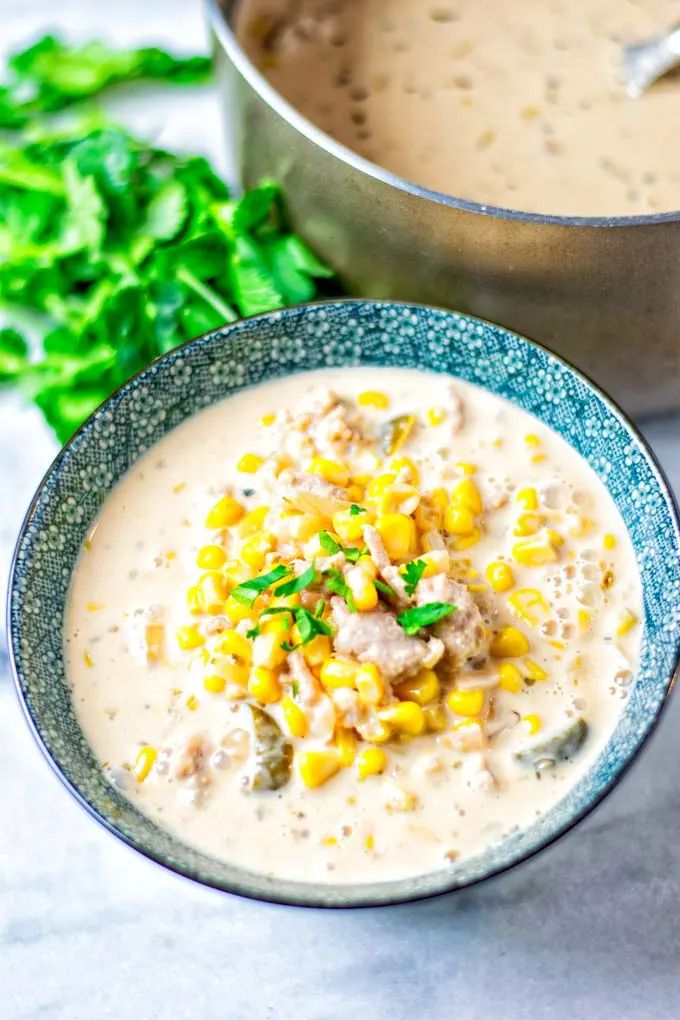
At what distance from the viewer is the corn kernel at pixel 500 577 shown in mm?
2582

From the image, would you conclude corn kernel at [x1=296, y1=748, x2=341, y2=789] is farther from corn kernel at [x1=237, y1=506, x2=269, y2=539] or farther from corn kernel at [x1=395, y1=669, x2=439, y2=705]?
corn kernel at [x1=237, y1=506, x2=269, y2=539]

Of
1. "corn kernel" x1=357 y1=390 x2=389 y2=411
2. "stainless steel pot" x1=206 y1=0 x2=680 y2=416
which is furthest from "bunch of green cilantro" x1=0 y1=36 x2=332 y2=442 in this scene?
"corn kernel" x1=357 y1=390 x2=389 y2=411

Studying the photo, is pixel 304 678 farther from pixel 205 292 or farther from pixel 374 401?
pixel 205 292

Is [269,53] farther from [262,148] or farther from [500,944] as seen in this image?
[500,944]

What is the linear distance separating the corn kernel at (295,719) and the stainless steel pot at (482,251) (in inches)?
46.7

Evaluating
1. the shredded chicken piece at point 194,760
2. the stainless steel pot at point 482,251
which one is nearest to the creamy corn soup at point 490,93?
the stainless steel pot at point 482,251

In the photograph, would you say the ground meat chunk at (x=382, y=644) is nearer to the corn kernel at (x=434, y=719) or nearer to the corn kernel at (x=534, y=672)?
the corn kernel at (x=434, y=719)

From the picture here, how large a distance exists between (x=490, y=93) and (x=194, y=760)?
2.19 meters

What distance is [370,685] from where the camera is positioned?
2320mm

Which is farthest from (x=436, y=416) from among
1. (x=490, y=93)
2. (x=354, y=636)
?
(x=490, y=93)

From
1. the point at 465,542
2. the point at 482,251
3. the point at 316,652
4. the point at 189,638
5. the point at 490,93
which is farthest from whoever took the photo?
the point at 490,93

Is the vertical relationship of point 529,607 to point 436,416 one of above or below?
below

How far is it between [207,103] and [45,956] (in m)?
2.84

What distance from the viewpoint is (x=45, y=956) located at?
2727mm
